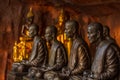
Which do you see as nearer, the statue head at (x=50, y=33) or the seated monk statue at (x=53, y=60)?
the seated monk statue at (x=53, y=60)

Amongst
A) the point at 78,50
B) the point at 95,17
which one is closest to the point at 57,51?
the point at 78,50

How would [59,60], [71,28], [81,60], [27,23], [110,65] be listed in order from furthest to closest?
[27,23] < [59,60] < [71,28] < [81,60] < [110,65]

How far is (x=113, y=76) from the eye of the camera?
11.6 feet

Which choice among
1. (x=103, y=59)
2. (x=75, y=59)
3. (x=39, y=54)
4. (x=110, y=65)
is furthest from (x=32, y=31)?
(x=110, y=65)

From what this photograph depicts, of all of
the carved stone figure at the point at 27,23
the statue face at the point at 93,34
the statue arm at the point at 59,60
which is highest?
the carved stone figure at the point at 27,23

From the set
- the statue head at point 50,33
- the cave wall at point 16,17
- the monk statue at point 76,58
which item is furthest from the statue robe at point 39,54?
the cave wall at point 16,17

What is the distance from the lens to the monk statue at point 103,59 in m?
3.54

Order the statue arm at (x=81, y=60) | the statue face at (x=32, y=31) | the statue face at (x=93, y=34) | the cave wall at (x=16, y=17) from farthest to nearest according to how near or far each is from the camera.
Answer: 1. the cave wall at (x=16, y=17)
2. the statue face at (x=32, y=31)
3. the statue arm at (x=81, y=60)
4. the statue face at (x=93, y=34)

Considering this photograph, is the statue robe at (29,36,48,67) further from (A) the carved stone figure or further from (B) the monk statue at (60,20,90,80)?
(A) the carved stone figure

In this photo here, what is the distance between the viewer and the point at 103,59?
3.60m

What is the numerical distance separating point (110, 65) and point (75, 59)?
647mm

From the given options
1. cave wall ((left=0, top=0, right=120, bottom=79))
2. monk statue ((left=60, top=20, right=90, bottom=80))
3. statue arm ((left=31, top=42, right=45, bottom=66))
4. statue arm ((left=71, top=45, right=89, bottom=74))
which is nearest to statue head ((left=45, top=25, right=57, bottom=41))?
statue arm ((left=31, top=42, right=45, bottom=66))

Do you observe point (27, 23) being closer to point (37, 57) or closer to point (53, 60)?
point (37, 57)

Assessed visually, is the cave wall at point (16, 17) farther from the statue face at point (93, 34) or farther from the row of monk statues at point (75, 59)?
the statue face at point (93, 34)
